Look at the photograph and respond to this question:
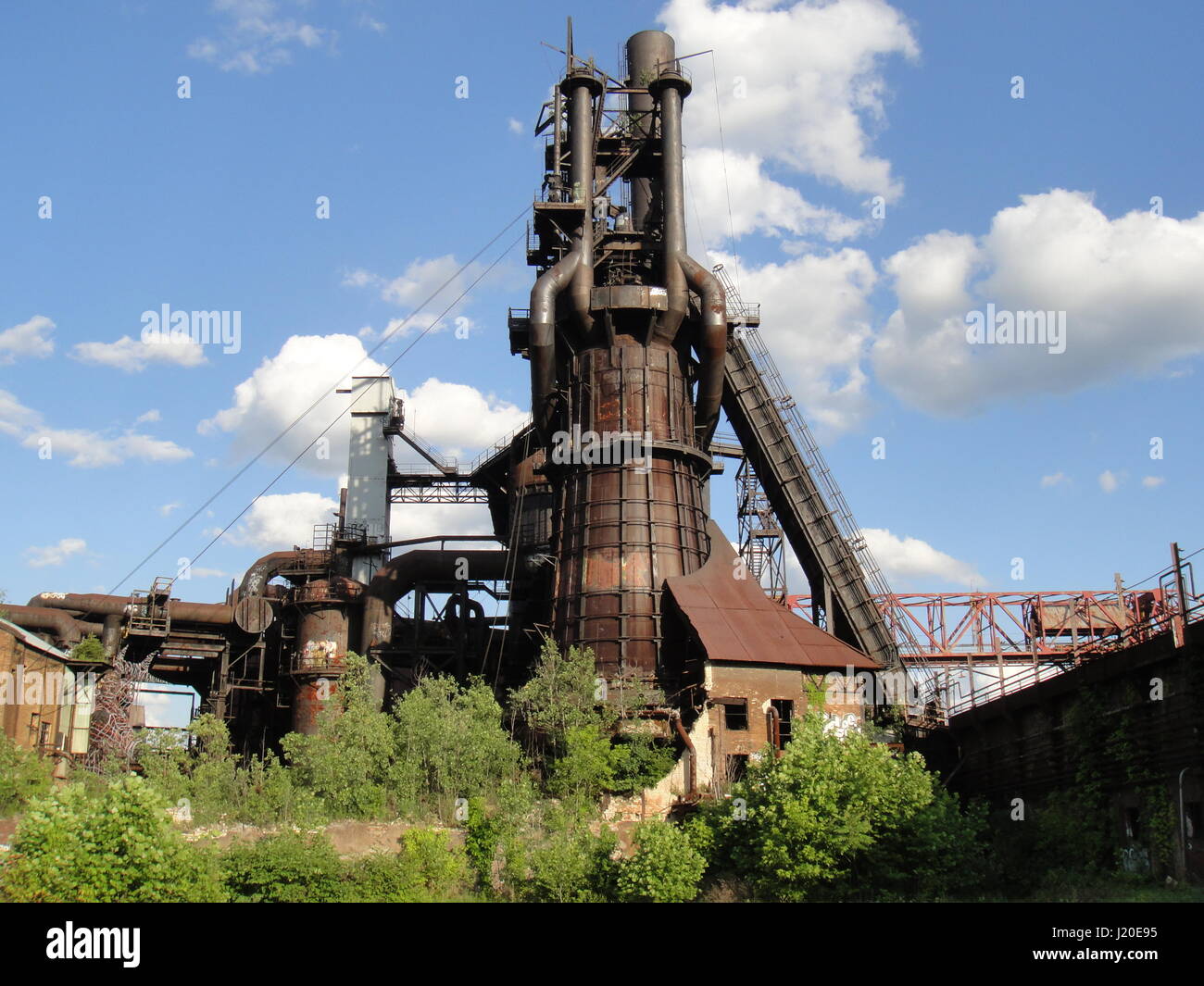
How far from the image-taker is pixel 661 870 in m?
21.9

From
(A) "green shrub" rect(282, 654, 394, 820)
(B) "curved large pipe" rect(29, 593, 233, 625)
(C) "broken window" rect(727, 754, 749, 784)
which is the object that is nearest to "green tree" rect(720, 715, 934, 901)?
(C) "broken window" rect(727, 754, 749, 784)

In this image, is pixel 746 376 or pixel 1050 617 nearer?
pixel 746 376

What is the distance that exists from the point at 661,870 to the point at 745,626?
407 inches

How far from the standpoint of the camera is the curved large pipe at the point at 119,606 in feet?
139

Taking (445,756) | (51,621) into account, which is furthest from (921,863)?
(51,621)

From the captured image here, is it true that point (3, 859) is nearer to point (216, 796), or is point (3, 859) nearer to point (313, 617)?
point (216, 796)

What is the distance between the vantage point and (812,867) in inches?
840

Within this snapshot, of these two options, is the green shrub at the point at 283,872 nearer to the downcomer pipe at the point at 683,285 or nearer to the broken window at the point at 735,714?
the broken window at the point at 735,714

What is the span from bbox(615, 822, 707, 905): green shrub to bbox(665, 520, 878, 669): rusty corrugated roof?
7814 mm

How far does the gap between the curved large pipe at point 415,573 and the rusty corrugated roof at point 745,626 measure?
12.2 m
